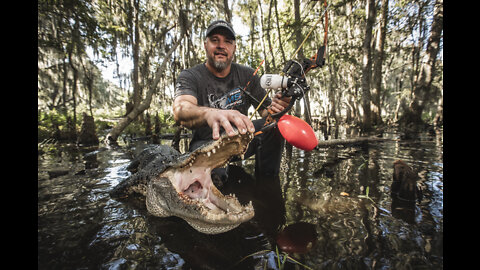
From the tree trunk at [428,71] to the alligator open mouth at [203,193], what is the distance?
11902 mm

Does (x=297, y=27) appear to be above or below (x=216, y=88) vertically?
above

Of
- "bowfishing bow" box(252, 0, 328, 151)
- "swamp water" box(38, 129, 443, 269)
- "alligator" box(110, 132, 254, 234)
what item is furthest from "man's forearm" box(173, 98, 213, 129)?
"swamp water" box(38, 129, 443, 269)

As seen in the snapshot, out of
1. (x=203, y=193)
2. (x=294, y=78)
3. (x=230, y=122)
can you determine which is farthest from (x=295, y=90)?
(x=203, y=193)

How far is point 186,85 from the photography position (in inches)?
125

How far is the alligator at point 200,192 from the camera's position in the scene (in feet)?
5.32

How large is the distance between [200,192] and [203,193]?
0.21 ft

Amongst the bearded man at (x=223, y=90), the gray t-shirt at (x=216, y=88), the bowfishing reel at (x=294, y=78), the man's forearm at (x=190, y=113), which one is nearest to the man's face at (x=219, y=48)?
the bearded man at (x=223, y=90)

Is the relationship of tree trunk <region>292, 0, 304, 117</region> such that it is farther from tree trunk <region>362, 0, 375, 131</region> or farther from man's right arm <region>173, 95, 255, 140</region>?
man's right arm <region>173, 95, 255, 140</region>

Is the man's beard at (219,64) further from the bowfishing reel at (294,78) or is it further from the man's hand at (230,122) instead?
the man's hand at (230,122)

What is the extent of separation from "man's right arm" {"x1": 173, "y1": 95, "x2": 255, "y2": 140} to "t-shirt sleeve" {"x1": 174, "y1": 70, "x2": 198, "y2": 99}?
0.19m

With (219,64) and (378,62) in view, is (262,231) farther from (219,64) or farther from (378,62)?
(378,62)
